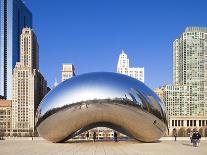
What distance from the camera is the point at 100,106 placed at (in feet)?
74.7

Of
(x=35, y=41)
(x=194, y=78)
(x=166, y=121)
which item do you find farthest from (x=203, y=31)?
(x=166, y=121)

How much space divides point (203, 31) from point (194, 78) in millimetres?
24073

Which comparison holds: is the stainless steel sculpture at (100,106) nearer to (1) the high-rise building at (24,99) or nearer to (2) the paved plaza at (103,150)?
(2) the paved plaza at (103,150)

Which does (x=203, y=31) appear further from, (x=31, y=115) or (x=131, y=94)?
(x=131, y=94)

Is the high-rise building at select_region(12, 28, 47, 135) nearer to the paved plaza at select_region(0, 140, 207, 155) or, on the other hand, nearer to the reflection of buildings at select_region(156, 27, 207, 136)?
the reflection of buildings at select_region(156, 27, 207, 136)

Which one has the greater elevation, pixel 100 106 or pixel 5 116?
pixel 100 106

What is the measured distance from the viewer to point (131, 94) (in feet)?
75.7

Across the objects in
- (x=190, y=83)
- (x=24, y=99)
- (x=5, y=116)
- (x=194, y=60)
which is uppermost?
(x=194, y=60)

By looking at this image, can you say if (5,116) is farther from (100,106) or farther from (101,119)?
(100,106)

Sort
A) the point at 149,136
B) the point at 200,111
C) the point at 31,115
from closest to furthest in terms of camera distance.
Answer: the point at 149,136, the point at 31,115, the point at 200,111

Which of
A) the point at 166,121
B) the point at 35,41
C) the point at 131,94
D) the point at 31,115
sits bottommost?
the point at 31,115

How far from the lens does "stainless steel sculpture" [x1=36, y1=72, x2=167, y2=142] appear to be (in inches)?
894

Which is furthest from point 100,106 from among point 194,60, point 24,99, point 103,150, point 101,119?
point 194,60

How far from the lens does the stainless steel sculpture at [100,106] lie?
2272 cm
